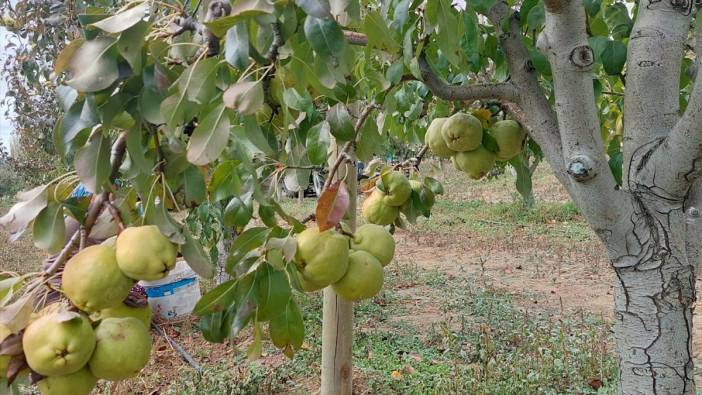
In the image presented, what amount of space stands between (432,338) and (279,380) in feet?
3.98

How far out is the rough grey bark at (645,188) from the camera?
44.0 inches

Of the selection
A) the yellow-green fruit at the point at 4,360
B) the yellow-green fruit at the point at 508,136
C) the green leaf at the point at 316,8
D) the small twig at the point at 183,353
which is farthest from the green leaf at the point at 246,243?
the small twig at the point at 183,353

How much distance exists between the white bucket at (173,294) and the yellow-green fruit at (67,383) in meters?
3.77

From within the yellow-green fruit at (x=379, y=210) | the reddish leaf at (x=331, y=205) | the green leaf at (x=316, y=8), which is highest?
the green leaf at (x=316, y=8)

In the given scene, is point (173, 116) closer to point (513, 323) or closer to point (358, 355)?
point (358, 355)

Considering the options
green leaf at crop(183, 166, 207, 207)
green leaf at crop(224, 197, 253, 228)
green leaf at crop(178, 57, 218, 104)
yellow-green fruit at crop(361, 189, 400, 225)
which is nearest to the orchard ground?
green leaf at crop(224, 197, 253, 228)

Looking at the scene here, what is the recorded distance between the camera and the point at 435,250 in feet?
24.9

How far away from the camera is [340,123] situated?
4.13 ft

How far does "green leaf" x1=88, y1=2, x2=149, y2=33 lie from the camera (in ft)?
2.54

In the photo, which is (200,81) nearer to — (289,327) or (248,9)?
(248,9)

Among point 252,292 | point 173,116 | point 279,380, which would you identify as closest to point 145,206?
point 173,116

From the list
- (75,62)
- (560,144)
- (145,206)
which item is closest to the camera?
(75,62)

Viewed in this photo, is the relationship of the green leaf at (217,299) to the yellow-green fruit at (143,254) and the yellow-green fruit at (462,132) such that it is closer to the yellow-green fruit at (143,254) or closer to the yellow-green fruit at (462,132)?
the yellow-green fruit at (143,254)

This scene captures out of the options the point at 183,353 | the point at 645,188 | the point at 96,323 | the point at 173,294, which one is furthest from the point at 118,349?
the point at 173,294
